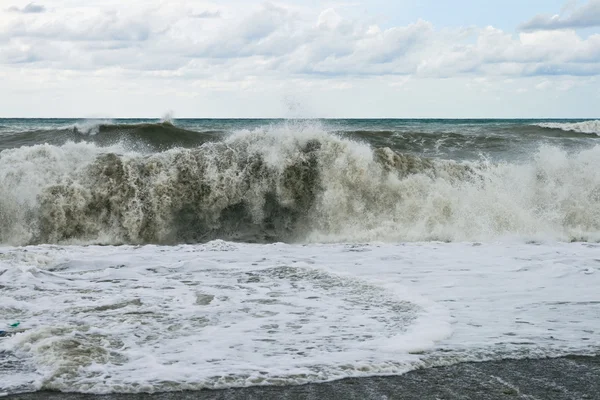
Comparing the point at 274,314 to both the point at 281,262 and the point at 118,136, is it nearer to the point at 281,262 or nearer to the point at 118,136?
the point at 281,262

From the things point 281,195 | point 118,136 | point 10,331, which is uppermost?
point 118,136

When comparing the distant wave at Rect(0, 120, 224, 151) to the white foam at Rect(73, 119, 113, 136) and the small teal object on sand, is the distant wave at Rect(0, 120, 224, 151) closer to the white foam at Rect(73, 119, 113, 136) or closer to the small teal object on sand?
the white foam at Rect(73, 119, 113, 136)

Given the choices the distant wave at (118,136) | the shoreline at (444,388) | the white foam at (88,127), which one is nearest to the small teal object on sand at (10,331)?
the shoreline at (444,388)

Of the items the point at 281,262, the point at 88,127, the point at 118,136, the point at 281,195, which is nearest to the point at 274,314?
the point at 281,262

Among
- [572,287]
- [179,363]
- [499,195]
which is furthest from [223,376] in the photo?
[499,195]

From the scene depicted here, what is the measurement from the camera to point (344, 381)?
4.21 metres

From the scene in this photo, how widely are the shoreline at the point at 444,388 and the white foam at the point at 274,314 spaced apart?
0.35ft

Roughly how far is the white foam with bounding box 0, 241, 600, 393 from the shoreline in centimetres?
11

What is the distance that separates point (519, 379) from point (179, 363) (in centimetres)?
222

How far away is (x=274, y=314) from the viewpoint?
583 cm

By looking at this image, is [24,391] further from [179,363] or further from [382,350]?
[382,350]

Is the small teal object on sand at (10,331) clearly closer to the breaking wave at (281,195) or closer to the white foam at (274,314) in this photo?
the white foam at (274,314)

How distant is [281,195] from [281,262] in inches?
167

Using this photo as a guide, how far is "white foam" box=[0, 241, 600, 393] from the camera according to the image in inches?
175
